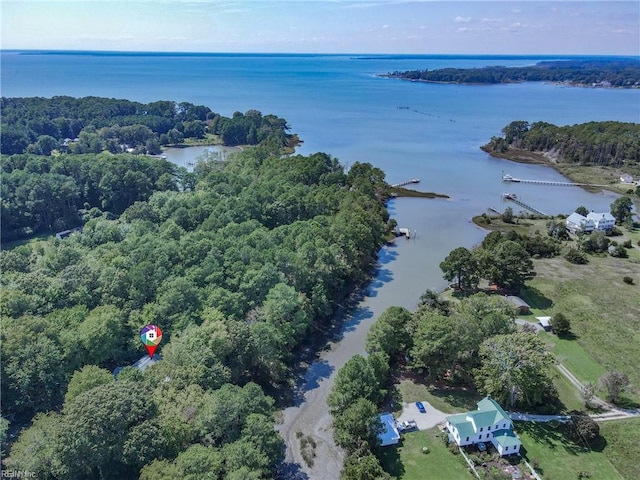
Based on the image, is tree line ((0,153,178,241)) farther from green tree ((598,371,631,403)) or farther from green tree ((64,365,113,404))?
green tree ((598,371,631,403))

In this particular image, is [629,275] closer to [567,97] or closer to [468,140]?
[468,140]

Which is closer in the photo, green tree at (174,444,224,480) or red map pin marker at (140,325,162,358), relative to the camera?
green tree at (174,444,224,480)

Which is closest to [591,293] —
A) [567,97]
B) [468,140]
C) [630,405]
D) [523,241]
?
[523,241]

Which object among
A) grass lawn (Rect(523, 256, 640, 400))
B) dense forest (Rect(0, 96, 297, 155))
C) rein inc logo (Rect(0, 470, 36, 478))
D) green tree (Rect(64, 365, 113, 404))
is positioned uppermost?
dense forest (Rect(0, 96, 297, 155))

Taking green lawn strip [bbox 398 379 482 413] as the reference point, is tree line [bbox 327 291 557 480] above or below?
above

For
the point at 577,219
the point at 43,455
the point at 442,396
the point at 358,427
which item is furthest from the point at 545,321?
the point at 43,455

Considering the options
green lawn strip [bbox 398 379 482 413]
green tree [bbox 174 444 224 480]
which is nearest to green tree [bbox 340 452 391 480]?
green tree [bbox 174 444 224 480]

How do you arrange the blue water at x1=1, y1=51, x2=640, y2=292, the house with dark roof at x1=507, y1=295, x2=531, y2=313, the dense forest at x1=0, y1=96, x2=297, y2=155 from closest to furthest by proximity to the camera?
the house with dark roof at x1=507, y1=295, x2=531, y2=313
the blue water at x1=1, y1=51, x2=640, y2=292
the dense forest at x1=0, y1=96, x2=297, y2=155

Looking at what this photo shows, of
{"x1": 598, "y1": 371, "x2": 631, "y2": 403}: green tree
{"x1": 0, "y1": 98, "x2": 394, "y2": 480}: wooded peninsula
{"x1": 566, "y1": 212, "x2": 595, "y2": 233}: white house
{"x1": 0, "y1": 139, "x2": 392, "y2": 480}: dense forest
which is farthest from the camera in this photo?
{"x1": 566, "y1": 212, "x2": 595, "y2": 233}: white house

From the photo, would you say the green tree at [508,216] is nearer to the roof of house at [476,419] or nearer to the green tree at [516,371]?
the green tree at [516,371]
